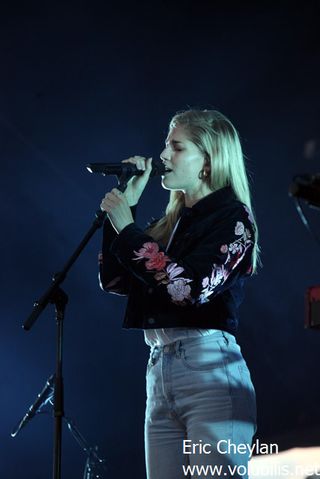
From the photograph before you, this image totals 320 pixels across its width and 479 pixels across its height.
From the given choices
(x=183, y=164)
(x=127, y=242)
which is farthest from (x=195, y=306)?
(x=183, y=164)

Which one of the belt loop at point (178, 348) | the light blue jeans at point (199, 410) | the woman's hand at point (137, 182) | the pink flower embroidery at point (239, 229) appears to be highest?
the woman's hand at point (137, 182)

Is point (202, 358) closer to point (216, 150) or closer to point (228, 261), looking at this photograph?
point (228, 261)

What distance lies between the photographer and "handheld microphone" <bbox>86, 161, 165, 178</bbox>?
7.09 ft

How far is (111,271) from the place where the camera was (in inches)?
90.0

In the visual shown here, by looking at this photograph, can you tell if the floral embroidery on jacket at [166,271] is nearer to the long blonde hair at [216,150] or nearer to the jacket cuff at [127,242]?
the jacket cuff at [127,242]

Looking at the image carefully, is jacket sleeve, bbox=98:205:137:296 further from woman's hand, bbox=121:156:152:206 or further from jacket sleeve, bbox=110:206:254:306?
jacket sleeve, bbox=110:206:254:306

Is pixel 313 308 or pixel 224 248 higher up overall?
pixel 224 248

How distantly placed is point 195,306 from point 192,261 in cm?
12

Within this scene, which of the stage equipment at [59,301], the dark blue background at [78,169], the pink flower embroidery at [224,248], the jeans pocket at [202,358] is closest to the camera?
the jeans pocket at [202,358]

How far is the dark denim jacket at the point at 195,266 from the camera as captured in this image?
1.95 metres

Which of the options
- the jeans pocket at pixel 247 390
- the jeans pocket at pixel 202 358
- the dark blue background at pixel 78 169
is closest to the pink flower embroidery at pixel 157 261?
the jeans pocket at pixel 202 358

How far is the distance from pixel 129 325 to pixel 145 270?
0.20 meters

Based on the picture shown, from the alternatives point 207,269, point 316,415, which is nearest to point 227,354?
point 207,269

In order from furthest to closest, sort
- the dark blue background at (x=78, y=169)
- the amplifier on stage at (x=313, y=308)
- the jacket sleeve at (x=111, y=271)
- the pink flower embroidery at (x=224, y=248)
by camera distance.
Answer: the dark blue background at (x=78, y=169) → the jacket sleeve at (x=111, y=271) → the pink flower embroidery at (x=224, y=248) → the amplifier on stage at (x=313, y=308)
